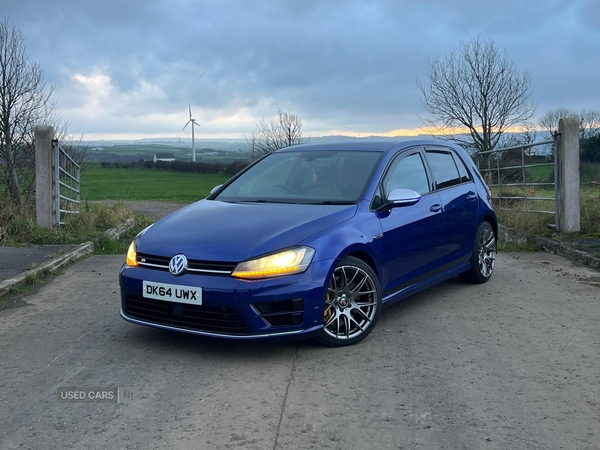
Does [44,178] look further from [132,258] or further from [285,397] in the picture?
[285,397]

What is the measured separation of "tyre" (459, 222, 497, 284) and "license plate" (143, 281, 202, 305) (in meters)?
3.72

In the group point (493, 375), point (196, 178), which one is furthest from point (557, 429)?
point (196, 178)

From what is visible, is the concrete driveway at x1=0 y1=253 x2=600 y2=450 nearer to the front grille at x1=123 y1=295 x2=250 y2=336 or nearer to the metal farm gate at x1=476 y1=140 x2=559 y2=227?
the front grille at x1=123 y1=295 x2=250 y2=336

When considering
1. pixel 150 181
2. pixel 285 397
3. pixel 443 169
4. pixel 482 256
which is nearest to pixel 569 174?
pixel 482 256

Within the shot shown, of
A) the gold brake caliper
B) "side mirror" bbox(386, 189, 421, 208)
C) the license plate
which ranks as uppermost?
"side mirror" bbox(386, 189, 421, 208)

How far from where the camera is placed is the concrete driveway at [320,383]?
3.66 meters

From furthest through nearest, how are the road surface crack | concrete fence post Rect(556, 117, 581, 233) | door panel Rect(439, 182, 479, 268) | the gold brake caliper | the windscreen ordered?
1. concrete fence post Rect(556, 117, 581, 233)
2. door panel Rect(439, 182, 479, 268)
3. the windscreen
4. the gold brake caliper
5. the road surface crack

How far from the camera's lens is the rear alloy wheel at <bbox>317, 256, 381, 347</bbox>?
516 centimetres

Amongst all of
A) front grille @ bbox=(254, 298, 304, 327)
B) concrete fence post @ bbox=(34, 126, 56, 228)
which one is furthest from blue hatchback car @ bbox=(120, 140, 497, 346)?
concrete fence post @ bbox=(34, 126, 56, 228)

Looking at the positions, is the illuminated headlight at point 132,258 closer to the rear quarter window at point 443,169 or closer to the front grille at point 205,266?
the front grille at point 205,266

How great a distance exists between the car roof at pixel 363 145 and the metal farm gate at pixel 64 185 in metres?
6.09

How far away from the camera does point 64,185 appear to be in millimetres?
12586

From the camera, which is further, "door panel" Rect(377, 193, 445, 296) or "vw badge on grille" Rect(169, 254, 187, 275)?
"door panel" Rect(377, 193, 445, 296)

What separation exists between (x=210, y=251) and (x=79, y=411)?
1.43 m
